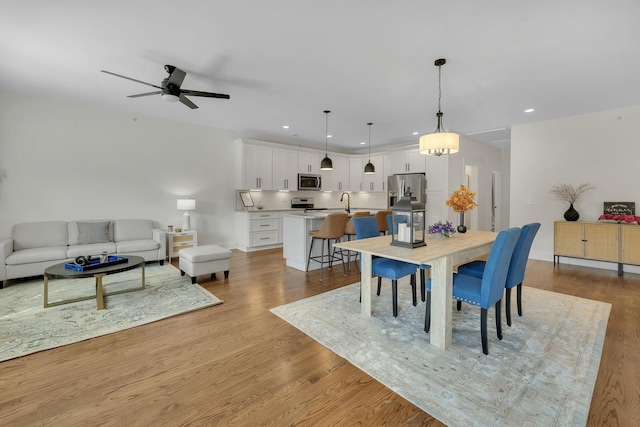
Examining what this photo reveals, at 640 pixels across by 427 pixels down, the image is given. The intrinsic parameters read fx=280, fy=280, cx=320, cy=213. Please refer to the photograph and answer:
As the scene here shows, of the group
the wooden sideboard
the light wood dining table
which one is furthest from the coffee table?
the wooden sideboard

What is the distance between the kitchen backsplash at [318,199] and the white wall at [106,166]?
0.78m

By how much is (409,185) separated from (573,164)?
304 cm

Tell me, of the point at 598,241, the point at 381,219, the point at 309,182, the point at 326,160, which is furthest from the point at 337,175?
the point at 598,241

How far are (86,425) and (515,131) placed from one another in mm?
7213

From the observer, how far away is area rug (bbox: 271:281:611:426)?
160cm

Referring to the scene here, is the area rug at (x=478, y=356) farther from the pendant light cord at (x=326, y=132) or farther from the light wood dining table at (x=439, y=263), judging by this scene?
the pendant light cord at (x=326, y=132)

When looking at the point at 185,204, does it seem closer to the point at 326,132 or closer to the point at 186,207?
the point at 186,207

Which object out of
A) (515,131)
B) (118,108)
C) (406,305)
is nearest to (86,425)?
(406,305)

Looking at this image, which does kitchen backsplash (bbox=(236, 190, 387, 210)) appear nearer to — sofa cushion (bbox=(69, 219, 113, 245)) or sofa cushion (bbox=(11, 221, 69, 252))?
sofa cushion (bbox=(69, 219, 113, 245))

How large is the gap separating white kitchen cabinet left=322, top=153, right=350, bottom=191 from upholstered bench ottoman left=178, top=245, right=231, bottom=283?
14.1 ft

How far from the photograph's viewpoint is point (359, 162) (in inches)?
328

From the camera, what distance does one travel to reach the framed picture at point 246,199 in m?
6.52

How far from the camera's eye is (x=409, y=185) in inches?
274

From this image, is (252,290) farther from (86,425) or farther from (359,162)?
(359,162)
